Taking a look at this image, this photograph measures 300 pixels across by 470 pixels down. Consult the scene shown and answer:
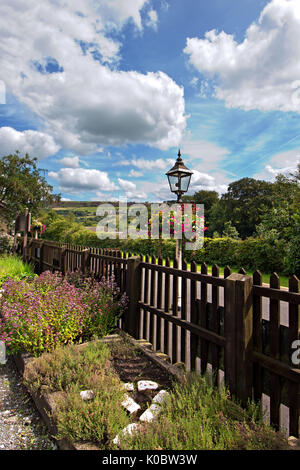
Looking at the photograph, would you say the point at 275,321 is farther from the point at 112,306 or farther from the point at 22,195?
the point at 22,195

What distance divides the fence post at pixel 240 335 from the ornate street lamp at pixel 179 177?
16.5 ft

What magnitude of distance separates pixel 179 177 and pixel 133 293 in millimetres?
3983

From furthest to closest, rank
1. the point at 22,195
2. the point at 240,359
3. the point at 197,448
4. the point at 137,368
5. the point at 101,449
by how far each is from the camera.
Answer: the point at 22,195 < the point at 137,368 < the point at 240,359 < the point at 101,449 < the point at 197,448

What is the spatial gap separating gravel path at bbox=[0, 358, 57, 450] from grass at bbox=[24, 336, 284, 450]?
0.25 m

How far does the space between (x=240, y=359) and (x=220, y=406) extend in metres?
0.39

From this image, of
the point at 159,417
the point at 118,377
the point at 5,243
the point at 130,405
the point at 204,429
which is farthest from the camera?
the point at 5,243

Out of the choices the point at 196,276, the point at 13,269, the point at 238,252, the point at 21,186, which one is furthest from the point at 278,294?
the point at 21,186

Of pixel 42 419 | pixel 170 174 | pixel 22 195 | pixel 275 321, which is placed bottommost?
pixel 42 419

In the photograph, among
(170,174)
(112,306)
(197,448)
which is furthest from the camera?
(170,174)

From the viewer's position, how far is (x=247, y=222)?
37.6 meters

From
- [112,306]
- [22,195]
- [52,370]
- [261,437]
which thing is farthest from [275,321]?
[22,195]

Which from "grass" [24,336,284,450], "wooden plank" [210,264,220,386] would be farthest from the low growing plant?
"wooden plank" [210,264,220,386]

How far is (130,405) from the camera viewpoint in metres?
2.21

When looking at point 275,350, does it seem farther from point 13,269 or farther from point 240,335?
point 13,269
